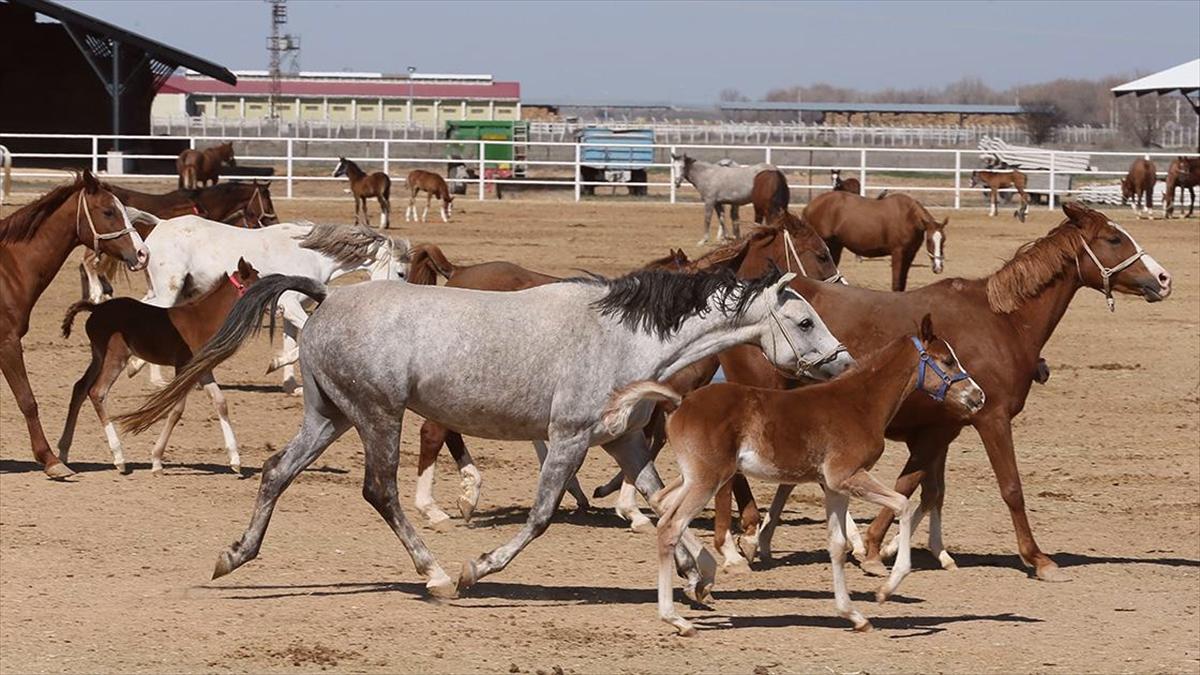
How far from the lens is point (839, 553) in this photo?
24.7ft

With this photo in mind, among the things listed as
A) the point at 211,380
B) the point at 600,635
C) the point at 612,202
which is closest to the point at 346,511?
the point at 211,380

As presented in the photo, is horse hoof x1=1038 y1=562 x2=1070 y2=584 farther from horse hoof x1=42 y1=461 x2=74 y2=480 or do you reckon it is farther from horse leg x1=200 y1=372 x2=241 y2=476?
horse hoof x1=42 y1=461 x2=74 y2=480

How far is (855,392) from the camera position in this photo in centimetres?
Result: 771

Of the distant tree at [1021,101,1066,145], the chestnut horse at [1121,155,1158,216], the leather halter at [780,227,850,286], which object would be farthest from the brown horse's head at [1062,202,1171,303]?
the distant tree at [1021,101,1066,145]

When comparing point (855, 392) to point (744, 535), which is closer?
point (855, 392)

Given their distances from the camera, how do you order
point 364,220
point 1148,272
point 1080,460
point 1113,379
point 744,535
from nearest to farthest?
point 744,535, point 1148,272, point 1080,460, point 1113,379, point 364,220

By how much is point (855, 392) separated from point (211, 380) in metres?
5.08

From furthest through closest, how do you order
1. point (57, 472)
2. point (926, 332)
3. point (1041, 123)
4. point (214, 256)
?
point (1041, 123) → point (214, 256) → point (57, 472) → point (926, 332)

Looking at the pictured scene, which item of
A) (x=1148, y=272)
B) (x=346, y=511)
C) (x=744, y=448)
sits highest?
(x=1148, y=272)

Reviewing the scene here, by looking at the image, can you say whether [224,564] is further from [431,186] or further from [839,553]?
[431,186]

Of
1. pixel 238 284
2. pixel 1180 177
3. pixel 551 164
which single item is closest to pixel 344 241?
pixel 238 284

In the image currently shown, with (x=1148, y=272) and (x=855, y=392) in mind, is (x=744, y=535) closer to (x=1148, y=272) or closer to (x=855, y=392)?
(x=855, y=392)

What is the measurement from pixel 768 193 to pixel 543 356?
1892cm

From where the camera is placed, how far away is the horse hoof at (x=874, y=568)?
8944 mm
